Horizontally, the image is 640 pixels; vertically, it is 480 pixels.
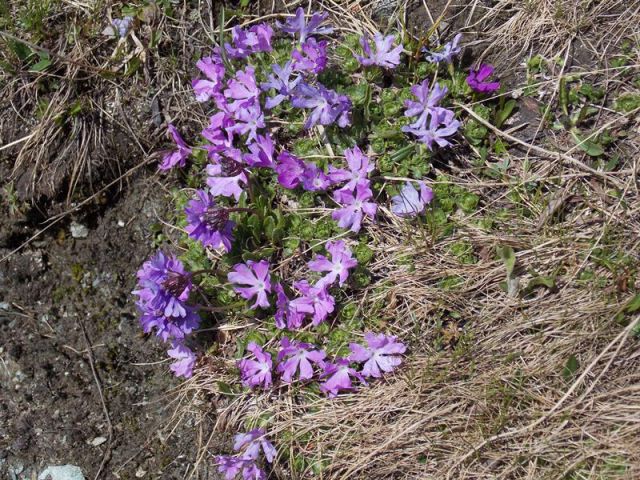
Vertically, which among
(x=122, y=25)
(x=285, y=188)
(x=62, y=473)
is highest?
(x=122, y=25)

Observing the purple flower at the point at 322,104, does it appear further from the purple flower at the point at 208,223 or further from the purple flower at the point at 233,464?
the purple flower at the point at 233,464

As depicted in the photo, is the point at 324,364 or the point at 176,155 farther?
the point at 176,155

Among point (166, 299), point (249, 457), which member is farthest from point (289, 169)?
point (249, 457)

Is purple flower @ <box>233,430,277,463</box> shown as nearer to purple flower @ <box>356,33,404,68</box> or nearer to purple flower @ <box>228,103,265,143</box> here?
purple flower @ <box>228,103,265,143</box>

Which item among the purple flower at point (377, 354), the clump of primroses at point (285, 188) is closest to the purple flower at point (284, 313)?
the clump of primroses at point (285, 188)

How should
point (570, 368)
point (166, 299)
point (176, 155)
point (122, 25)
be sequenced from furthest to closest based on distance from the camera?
point (122, 25)
point (176, 155)
point (166, 299)
point (570, 368)

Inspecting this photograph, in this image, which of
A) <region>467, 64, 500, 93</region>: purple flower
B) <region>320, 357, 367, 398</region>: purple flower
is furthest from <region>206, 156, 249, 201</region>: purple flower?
<region>467, 64, 500, 93</region>: purple flower

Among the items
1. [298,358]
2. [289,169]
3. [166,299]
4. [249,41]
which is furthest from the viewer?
[249,41]

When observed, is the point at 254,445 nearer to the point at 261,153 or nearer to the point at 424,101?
the point at 261,153
